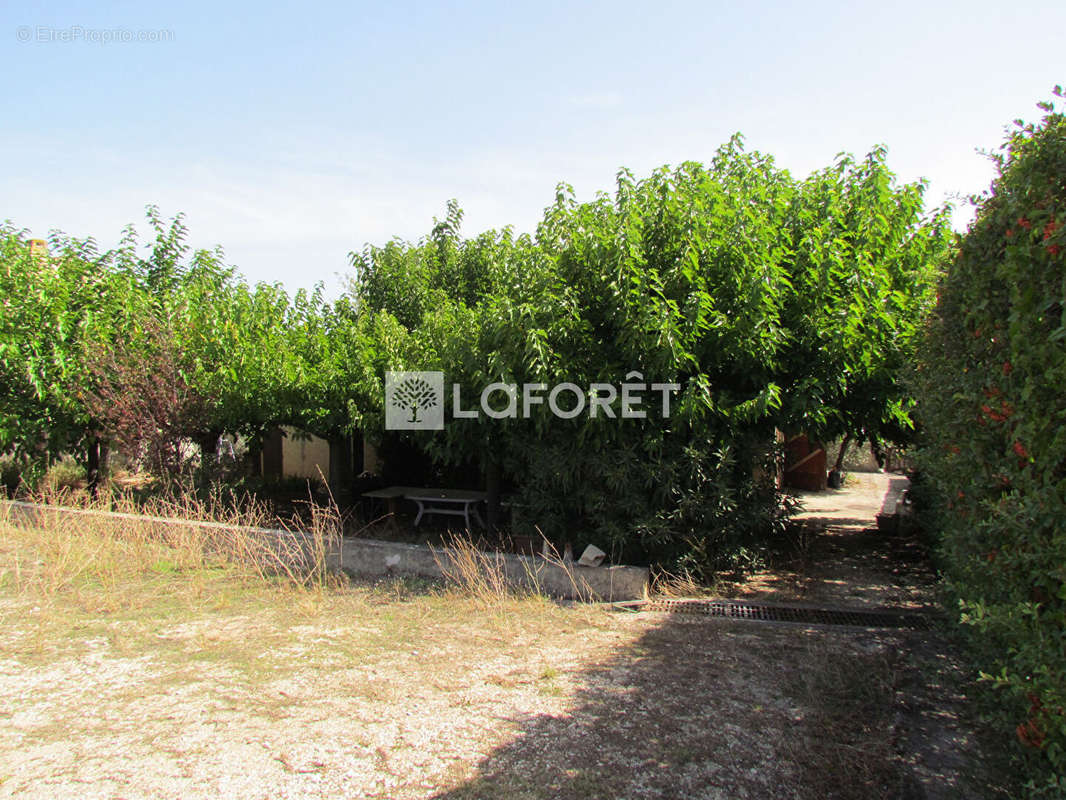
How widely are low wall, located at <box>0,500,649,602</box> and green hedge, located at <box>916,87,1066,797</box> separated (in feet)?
10.4

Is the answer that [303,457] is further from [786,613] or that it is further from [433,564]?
[786,613]

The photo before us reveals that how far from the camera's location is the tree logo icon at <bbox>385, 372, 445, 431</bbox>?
7129 millimetres

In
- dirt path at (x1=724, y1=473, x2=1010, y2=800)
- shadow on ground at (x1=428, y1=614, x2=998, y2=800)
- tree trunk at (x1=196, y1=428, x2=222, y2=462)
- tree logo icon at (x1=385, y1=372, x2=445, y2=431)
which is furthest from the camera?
tree trunk at (x1=196, y1=428, x2=222, y2=462)

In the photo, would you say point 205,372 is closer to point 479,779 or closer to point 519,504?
point 519,504

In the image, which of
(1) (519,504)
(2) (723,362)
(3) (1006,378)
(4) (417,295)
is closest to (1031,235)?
(3) (1006,378)

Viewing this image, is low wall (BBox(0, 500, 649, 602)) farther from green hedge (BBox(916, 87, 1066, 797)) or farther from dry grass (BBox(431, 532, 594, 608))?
green hedge (BBox(916, 87, 1066, 797))

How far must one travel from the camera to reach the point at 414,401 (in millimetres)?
7312

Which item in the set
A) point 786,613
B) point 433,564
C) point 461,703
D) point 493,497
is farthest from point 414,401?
point 786,613

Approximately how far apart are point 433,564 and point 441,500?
1.35 meters

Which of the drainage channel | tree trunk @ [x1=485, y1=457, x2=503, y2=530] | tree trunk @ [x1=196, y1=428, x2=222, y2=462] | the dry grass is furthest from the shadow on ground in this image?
tree trunk @ [x1=196, y1=428, x2=222, y2=462]

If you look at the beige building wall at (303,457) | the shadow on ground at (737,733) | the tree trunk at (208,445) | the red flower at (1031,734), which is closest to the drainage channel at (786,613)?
the shadow on ground at (737,733)

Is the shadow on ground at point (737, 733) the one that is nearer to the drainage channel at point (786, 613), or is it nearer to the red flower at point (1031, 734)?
the drainage channel at point (786, 613)

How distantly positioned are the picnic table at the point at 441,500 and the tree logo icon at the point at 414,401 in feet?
4.03

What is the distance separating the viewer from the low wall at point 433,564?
20.3 feet
